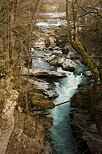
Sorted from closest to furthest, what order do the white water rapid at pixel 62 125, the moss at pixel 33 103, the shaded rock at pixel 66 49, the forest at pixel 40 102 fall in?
the forest at pixel 40 102
the white water rapid at pixel 62 125
the moss at pixel 33 103
the shaded rock at pixel 66 49

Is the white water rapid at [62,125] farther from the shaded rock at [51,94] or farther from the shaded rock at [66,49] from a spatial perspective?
the shaded rock at [66,49]

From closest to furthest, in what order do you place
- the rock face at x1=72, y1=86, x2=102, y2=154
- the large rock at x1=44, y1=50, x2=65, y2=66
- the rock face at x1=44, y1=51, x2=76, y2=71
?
the rock face at x1=72, y1=86, x2=102, y2=154 → the rock face at x1=44, y1=51, x2=76, y2=71 → the large rock at x1=44, y1=50, x2=65, y2=66

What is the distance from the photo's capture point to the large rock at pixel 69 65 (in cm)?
1634

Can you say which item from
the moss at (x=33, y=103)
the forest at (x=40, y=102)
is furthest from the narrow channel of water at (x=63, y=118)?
the moss at (x=33, y=103)

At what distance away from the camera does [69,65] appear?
16.7 meters

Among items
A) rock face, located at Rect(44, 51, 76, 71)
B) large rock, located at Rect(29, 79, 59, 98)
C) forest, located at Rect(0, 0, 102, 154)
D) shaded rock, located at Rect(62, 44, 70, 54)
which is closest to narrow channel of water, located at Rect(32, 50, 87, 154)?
forest, located at Rect(0, 0, 102, 154)

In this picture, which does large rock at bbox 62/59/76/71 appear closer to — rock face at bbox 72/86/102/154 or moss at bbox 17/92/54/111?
rock face at bbox 72/86/102/154

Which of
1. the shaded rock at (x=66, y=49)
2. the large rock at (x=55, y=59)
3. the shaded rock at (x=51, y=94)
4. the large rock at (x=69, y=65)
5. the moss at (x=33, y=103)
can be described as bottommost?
the shaded rock at (x=51, y=94)

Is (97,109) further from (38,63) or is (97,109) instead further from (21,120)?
(38,63)

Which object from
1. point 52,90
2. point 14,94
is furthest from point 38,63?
point 14,94

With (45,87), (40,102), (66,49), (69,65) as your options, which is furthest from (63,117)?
(66,49)

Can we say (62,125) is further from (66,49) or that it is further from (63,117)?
(66,49)

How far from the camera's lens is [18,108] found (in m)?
8.82

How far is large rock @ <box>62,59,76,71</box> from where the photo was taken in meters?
16.3
